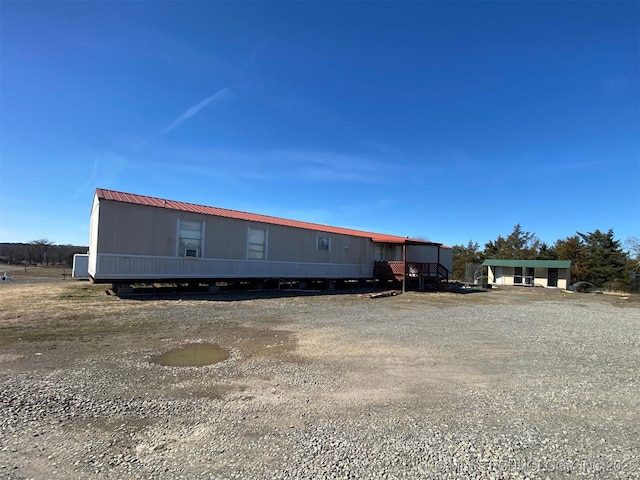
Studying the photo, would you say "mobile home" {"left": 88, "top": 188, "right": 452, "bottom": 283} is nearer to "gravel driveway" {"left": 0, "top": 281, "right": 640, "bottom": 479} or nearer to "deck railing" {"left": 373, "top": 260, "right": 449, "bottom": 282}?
"deck railing" {"left": 373, "top": 260, "right": 449, "bottom": 282}

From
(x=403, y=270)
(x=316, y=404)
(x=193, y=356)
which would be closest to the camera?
(x=316, y=404)

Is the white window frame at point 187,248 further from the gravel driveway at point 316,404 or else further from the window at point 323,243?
the gravel driveway at point 316,404

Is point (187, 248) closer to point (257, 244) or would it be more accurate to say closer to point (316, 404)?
point (257, 244)

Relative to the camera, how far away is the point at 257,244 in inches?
673

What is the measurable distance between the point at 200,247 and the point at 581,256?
40403mm

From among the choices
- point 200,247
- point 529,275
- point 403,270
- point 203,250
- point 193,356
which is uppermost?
point 200,247

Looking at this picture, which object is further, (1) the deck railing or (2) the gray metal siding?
(1) the deck railing

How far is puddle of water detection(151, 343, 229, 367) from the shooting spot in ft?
18.3

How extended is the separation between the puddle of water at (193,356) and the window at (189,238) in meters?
8.69

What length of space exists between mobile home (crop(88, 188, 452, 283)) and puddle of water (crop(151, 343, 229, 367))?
804cm

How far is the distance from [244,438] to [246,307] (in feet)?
28.4

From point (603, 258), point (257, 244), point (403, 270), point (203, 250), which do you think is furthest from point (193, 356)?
point (603, 258)

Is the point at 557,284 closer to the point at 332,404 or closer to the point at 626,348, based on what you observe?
the point at 626,348

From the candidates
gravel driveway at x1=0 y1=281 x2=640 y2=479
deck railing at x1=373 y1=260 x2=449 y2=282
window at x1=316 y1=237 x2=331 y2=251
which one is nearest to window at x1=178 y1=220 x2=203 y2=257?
window at x1=316 y1=237 x2=331 y2=251
